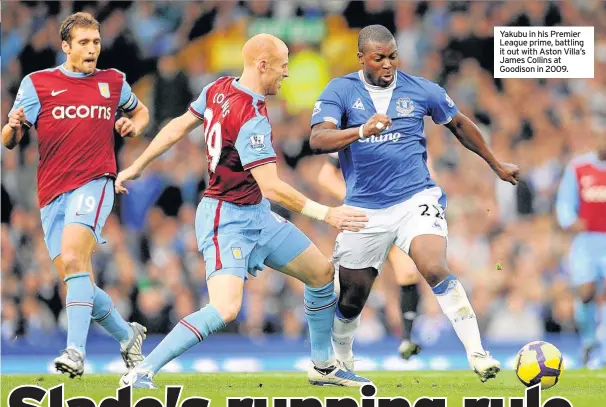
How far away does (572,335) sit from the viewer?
1576 centimetres

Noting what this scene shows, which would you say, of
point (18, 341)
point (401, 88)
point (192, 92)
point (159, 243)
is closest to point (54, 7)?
point (192, 92)

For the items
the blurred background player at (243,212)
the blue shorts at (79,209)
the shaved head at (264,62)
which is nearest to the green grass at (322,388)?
the blurred background player at (243,212)

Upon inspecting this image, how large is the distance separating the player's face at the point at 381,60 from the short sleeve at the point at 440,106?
1.28ft

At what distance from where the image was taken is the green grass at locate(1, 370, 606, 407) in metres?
8.79

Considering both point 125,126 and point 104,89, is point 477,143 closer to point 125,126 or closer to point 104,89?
point 125,126

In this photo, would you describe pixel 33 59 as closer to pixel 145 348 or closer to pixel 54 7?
pixel 54 7

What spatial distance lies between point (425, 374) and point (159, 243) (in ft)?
21.4

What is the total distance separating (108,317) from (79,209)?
95 cm

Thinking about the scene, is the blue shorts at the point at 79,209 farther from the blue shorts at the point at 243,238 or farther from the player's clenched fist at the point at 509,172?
the player's clenched fist at the point at 509,172

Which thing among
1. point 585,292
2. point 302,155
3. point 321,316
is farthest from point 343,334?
point 302,155

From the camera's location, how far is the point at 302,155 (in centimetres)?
1802

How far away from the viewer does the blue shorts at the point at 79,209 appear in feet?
31.6

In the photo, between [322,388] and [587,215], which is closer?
[322,388]

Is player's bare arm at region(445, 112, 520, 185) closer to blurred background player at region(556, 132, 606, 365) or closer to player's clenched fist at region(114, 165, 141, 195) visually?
player's clenched fist at region(114, 165, 141, 195)
